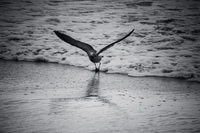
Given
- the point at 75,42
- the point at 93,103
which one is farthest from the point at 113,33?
the point at 93,103

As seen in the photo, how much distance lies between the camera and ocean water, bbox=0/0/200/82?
5.81m

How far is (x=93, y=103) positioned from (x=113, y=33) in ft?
17.6

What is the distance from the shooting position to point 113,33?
859 cm

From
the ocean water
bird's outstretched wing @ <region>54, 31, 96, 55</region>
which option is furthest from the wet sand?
the ocean water

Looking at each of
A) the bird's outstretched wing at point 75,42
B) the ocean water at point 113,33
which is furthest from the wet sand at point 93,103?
the ocean water at point 113,33

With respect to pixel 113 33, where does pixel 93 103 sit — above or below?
below

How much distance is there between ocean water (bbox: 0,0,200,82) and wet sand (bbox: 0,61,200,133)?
0.76 m

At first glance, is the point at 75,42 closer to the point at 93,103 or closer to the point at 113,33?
the point at 93,103

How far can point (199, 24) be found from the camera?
9367mm

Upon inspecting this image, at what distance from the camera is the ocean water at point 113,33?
5.81 meters

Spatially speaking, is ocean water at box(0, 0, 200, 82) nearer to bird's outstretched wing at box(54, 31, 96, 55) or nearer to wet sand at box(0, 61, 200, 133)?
bird's outstretched wing at box(54, 31, 96, 55)

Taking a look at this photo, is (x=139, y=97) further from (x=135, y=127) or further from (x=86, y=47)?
(x=86, y=47)

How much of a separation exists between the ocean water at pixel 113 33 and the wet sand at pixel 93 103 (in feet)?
2.50

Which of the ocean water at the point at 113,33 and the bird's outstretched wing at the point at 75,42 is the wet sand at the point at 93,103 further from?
the ocean water at the point at 113,33
